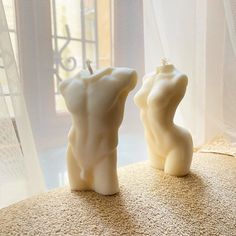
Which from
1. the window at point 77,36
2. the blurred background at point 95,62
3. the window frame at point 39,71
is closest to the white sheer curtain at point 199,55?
the blurred background at point 95,62

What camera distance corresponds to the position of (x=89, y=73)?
23.4 inches

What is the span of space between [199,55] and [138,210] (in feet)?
2.05

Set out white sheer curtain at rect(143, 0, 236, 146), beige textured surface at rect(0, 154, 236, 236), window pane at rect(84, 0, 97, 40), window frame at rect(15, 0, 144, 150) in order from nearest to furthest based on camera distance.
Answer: beige textured surface at rect(0, 154, 236, 236) → window frame at rect(15, 0, 144, 150) → window pane at rect(84, 0, 97, 40) → white sheer curtain at rect(143, 0, 236, 146)

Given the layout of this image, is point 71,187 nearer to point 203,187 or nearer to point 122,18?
point 203,187

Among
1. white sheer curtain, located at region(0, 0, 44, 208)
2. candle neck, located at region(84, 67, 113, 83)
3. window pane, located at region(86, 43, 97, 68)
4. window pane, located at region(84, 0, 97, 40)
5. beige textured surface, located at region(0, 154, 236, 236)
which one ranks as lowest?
beige textured surface, located at region(0, 154, 236, 236)

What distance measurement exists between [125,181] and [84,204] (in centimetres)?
15

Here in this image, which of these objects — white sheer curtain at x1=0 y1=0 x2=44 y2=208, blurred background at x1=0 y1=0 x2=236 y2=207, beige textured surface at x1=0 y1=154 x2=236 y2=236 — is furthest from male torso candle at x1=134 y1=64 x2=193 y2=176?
white sheer curtain at x1=0 y1=0 x2=44 y2=208

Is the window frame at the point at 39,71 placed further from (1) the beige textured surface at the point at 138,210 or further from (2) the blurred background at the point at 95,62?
(1) the beige textured surface at the point at 138,210

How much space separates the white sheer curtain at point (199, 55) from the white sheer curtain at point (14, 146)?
0.45 m

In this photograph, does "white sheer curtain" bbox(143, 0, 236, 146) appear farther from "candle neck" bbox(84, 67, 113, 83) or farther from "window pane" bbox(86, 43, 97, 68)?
"candle neck" bbox(84, 67, 113, 83)

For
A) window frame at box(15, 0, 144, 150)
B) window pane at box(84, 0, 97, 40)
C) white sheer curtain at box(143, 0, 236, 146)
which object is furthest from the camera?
white sheer curtain at box(143, 0, 236, 146)

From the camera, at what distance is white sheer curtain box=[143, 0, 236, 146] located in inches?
34.1

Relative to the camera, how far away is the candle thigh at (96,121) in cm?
56

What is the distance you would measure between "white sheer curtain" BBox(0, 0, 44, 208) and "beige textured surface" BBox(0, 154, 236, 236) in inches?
1.6
